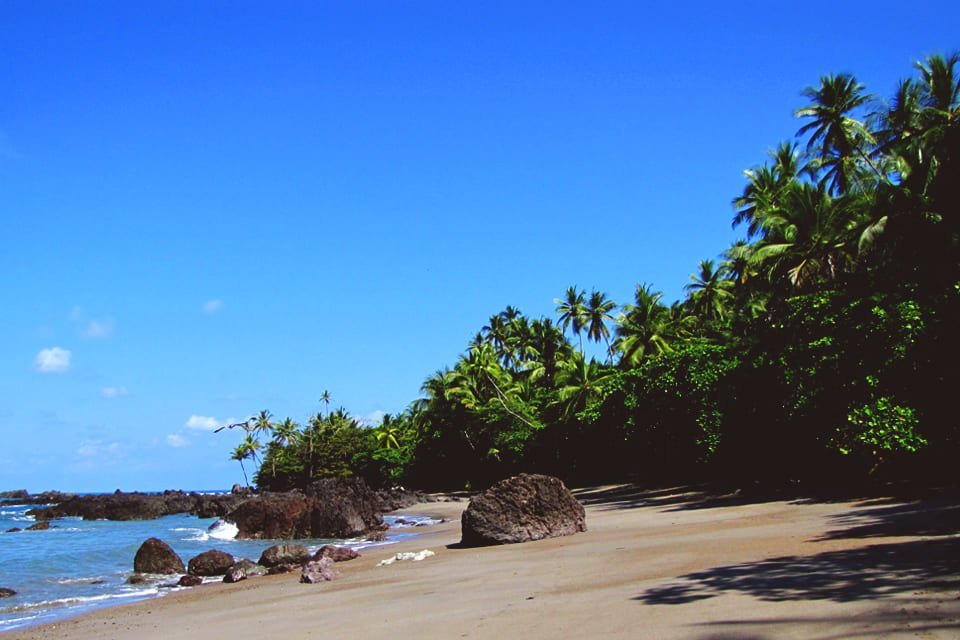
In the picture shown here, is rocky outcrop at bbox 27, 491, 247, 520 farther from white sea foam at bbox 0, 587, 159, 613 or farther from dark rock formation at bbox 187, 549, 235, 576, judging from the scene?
white sea foam at bbox 0, 587, 159, 613

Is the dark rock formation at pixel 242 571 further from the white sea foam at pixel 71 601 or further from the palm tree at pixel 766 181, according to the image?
the palm tree at pixel 766 181

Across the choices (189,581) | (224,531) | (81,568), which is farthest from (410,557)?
(224,531)

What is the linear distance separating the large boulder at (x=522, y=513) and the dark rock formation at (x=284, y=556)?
13.0ft

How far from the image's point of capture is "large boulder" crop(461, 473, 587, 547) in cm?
1543

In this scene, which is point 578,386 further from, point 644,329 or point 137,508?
point 137,508

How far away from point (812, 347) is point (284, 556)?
14.1 m

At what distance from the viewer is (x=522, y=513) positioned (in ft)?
50.8

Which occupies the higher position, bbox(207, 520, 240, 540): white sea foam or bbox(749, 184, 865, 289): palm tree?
bbox(749, 184, 865, 289): palm tree

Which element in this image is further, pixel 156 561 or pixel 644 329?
pixel 644 329

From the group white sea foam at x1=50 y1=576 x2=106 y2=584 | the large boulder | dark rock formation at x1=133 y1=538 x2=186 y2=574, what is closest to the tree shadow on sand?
the large boulder

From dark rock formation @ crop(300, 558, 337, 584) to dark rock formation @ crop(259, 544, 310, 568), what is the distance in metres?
3.63

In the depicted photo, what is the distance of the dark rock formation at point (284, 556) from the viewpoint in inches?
664

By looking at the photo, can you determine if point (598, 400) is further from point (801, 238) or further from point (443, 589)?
point (443, 589)

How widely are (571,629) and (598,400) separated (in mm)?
38254
